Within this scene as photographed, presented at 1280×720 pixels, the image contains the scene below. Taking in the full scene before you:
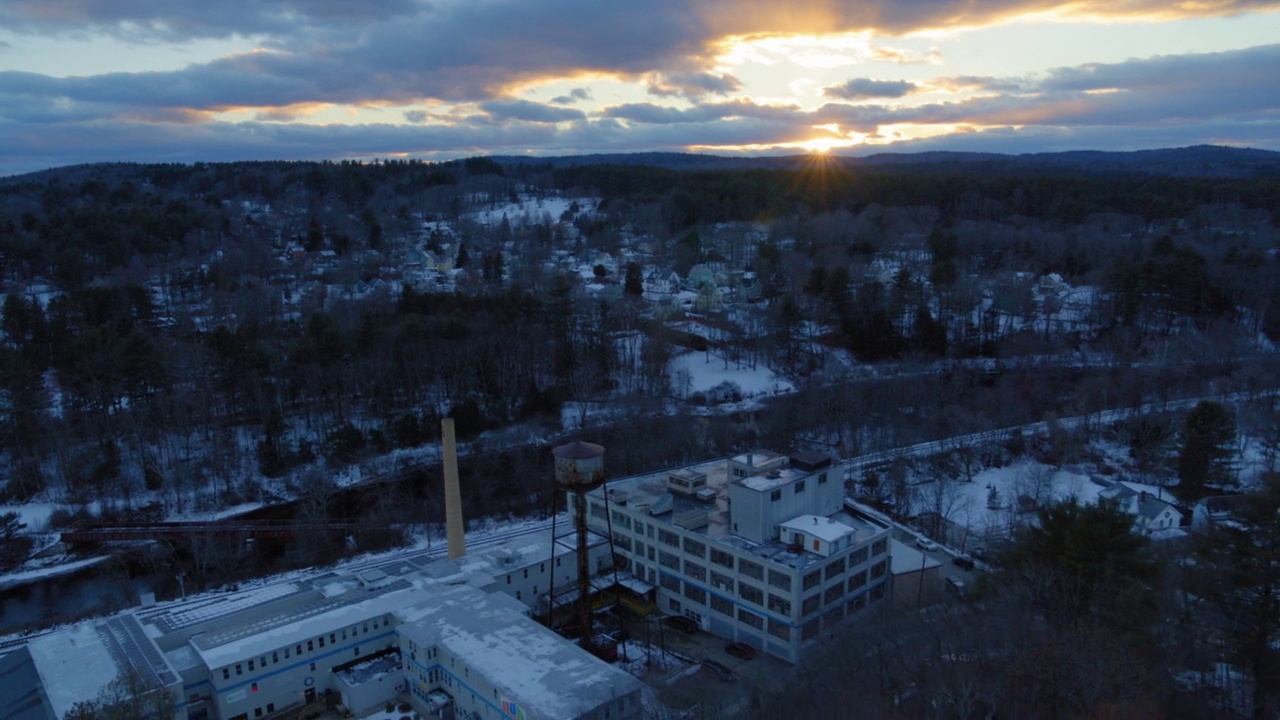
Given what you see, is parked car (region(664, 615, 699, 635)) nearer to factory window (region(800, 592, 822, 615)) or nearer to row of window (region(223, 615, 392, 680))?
factory window (region(800, 592, 822, 615))

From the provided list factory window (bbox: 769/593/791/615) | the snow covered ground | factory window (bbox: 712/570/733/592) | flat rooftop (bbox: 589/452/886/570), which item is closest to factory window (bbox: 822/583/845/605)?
flat rooftop (bbox: 589/452/886/570)

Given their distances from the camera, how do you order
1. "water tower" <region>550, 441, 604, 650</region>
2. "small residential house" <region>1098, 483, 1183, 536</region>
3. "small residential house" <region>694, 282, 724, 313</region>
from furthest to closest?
"small residential house" <region>694, 282, 724, 313</region>
"small residential house" <region>1098, 483, 1183, 536</region>
"water tower" <region>550, 441, 604, 650</region>

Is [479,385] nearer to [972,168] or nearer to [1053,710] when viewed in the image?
[1053,710]

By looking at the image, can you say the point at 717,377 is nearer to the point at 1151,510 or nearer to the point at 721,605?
the point at 1151,510

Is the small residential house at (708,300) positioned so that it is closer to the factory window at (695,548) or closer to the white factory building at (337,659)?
the factory window at (695,548)

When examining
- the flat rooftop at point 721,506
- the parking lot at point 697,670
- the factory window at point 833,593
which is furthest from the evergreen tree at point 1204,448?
the parking lot at point 697,670

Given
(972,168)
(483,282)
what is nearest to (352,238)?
(483,282)
